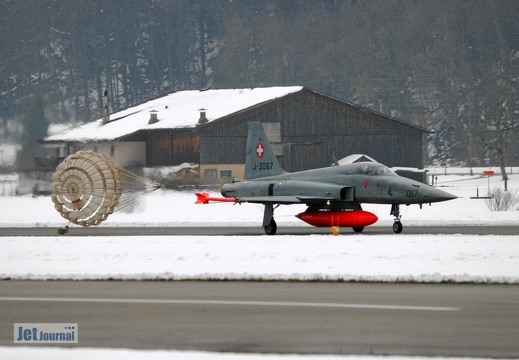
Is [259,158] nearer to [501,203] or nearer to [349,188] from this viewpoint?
→ [349,188]

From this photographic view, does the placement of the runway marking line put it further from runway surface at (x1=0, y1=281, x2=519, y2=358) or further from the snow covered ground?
the snow covered ground

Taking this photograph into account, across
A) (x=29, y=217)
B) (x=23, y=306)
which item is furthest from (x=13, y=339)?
(x=29, y=217)

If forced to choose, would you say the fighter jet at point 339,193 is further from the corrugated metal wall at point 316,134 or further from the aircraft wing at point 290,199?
the corrugated metal wall at point 316,134

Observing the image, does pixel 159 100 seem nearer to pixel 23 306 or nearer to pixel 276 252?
pixel 276 252

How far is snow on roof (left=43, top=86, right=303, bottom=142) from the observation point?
71.2m

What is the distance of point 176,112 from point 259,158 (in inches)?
1701

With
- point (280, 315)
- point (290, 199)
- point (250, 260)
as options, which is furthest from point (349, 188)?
point (280, 315)

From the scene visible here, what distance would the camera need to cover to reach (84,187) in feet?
112

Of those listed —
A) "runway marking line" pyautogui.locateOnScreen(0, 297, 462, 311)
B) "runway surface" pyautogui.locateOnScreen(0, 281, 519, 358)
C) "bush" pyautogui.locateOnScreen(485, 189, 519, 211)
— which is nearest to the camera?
"runway surface" pyautogui.locateOnScreen(0, 281, 519, 358)

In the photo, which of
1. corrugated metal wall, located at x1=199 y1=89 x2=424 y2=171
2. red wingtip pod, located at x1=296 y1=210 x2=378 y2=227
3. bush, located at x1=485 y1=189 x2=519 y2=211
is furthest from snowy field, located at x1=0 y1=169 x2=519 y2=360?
corrugated metal wall, located at x1=199 y1=89 x2=424 y2=171

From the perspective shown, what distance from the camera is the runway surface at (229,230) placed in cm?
2973

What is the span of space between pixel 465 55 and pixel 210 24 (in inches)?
1622

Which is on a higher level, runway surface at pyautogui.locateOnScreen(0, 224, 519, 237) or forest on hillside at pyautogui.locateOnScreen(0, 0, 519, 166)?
forest on hillside at pyautogui.locateOnScreen(0, 0, 519, 166)

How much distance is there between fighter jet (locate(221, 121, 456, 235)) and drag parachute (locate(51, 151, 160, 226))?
4434mm
